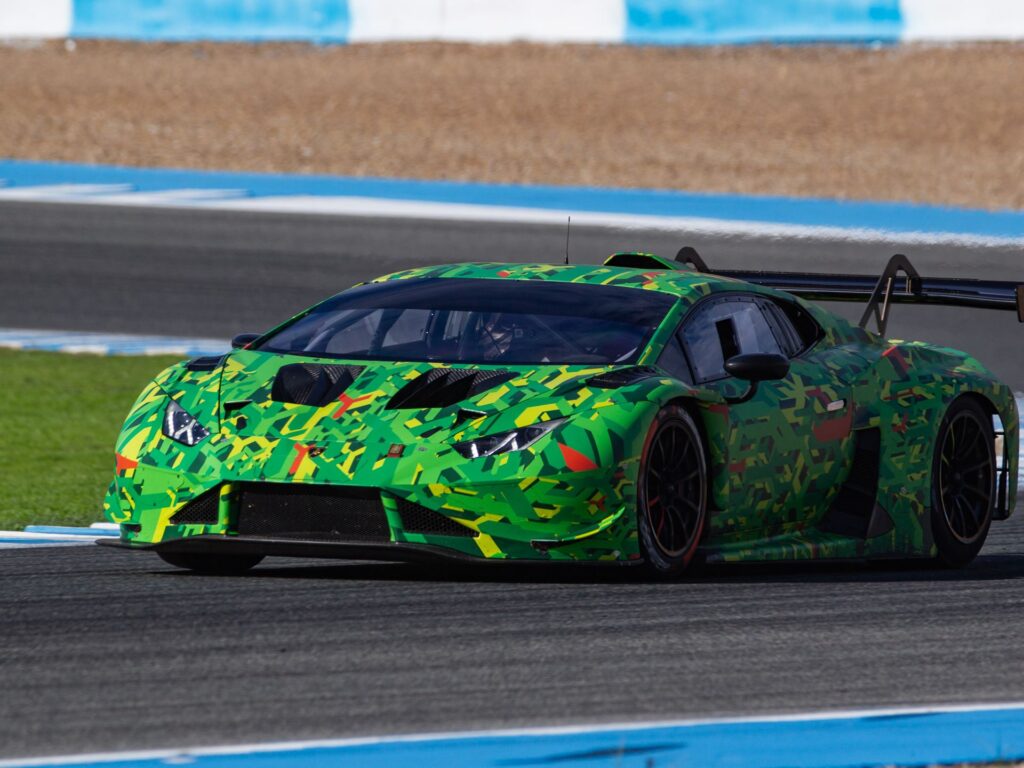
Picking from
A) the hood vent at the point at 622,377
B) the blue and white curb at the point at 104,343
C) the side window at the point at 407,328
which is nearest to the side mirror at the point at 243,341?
the side window at the point at 407,328

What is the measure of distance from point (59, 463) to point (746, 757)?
7.34 m

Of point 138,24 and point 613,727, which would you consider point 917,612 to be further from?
point 138,24

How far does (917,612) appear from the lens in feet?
23.5

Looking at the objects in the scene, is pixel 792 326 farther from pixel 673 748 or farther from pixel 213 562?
→ pixel 673 748

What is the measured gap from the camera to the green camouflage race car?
7.04 m

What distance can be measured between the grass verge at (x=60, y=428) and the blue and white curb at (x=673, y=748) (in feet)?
15.9

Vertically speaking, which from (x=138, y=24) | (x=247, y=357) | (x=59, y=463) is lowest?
(x=59, y=463)

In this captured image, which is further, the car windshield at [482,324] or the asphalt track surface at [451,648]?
the car windshield at [482,324]

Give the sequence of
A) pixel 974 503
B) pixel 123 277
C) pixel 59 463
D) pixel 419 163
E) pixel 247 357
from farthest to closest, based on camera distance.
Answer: pixel 419 163 → pixel 123 277 → pixel 59 463 → pixel 974 503 → pixel 247 357

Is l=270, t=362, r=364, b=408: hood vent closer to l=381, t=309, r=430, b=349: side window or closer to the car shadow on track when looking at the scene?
l=381, t=309, r=430, b=349: side window

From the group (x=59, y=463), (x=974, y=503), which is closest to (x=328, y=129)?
(x=59, y=463)

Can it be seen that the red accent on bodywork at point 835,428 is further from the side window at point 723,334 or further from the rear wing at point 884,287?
the rear wing at point 884,287

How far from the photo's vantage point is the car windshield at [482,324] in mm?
7645

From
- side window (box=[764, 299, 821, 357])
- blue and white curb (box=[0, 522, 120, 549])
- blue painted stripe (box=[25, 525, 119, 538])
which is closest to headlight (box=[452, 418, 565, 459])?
side window (box=[764, 299, 821, 357])
